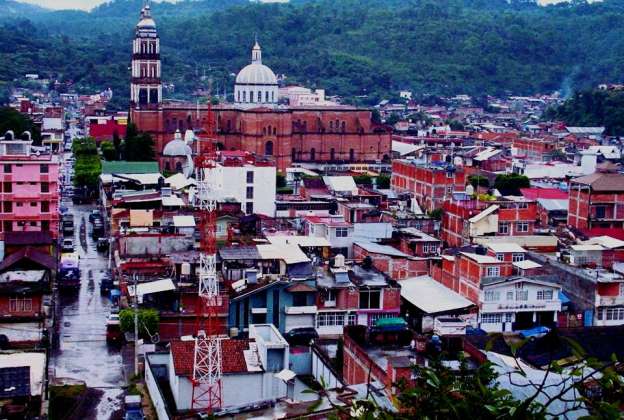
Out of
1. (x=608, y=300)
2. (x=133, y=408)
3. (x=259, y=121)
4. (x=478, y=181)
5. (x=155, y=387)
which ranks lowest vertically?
(x=133, y=408)

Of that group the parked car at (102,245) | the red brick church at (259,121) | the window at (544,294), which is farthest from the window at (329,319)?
the red brick church at (259,121)

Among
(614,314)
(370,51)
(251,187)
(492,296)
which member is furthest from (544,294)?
(370,51)

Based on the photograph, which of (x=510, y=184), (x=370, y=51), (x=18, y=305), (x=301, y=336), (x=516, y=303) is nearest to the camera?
(x=301, y=336)

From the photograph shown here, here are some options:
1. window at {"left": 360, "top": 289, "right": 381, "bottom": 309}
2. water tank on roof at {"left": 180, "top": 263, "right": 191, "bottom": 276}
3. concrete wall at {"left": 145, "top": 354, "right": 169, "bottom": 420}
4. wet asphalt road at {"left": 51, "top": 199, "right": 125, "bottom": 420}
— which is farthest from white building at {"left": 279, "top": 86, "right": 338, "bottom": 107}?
concrete wall at {"left": 145, "top": 354, "right": 169, "bottom": 420}

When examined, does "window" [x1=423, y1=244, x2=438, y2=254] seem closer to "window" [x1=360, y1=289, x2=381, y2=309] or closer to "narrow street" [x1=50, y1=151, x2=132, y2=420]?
"window" [x1=360, y1=289, x2=381, y2=309]

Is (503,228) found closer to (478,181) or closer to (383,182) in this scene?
(478,181)

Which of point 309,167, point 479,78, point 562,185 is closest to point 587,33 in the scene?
point 479,78

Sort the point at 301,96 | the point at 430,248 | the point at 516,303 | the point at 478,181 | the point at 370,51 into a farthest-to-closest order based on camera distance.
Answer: the point at 370,51, the point at 301,96, the point at 478,181, the point at 430,248, the point at 516,303

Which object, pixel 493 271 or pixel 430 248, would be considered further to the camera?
pixel 430 248
